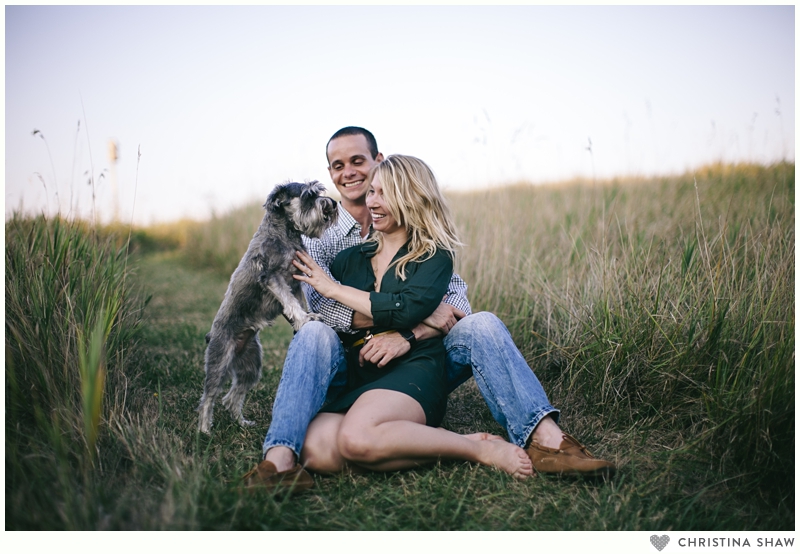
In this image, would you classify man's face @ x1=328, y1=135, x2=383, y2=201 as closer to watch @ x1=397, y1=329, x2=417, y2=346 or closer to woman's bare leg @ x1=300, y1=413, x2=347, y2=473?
watch @ x1=397, y1=329, x2=417, y2=346

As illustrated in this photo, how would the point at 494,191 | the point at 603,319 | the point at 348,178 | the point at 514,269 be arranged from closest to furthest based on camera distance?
the point at 603,319, the point at 348,178, the point at 514,269, the point at 494,191

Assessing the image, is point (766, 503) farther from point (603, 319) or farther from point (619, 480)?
point (603, 319)

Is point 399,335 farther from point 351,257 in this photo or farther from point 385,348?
point 351,257

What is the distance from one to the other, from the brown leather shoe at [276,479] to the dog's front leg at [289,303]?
994mm

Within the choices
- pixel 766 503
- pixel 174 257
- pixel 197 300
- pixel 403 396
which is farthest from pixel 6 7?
pixel 174 257

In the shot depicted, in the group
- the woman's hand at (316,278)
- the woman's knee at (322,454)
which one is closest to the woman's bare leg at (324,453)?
the woman's knee at (322,454)

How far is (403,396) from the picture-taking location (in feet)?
8.07

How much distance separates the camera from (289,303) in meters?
3.12

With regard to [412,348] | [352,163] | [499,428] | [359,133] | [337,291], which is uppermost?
[359,133]

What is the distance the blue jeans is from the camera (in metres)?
2.34

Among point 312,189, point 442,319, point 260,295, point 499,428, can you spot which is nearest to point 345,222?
point 312,189

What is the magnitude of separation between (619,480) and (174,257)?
13.1 metres

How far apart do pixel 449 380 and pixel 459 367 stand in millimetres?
119

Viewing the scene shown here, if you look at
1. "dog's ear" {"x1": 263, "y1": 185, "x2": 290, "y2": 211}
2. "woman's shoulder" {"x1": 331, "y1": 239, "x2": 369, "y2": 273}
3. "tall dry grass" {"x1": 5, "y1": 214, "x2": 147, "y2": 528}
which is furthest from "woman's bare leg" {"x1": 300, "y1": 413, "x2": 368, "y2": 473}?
"dog's ear" {"x1": 263, "y1": 185, "x2": 290, "y2": 211}
